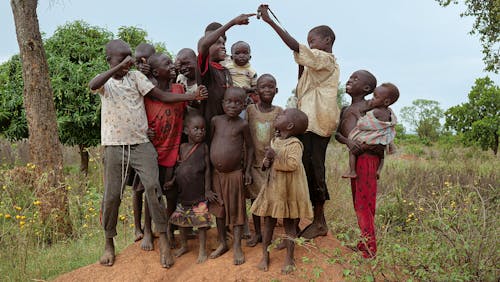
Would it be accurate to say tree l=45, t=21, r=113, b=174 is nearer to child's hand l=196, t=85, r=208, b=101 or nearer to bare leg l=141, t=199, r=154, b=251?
bare leg l=141, t=199, r=154, b=251

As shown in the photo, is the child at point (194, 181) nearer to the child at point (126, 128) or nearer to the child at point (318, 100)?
the child at point (126, 128)

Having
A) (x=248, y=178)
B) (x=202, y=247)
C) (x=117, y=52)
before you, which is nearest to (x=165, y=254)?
(x=202, y=247)

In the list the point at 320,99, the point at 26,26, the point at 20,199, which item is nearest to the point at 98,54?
the point at 26,26

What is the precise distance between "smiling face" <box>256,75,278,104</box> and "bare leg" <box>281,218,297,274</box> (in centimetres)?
112

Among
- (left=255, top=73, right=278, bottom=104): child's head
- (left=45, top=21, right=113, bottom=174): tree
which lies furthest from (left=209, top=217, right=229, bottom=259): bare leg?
(left=45, top=21, right=113, bottom=174): tree

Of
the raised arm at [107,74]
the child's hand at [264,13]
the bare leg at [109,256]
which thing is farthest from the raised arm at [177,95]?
the bare leg at [109,256]

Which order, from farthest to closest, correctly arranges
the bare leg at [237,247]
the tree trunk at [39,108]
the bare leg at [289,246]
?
the tree trunk at [39,108]
the bare leg at [237,247]
the bare leg at [289,246]

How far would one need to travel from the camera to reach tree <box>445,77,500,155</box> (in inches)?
733

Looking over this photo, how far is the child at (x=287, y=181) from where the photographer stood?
157 inches

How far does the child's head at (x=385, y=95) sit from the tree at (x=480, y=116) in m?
16.2

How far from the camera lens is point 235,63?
4.96 m

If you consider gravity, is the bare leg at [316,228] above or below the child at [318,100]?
below

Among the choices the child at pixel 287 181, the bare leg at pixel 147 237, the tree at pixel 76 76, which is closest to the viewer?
the child at pixel 287 181

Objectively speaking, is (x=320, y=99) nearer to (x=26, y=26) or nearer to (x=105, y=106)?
(x=105, y=106)
